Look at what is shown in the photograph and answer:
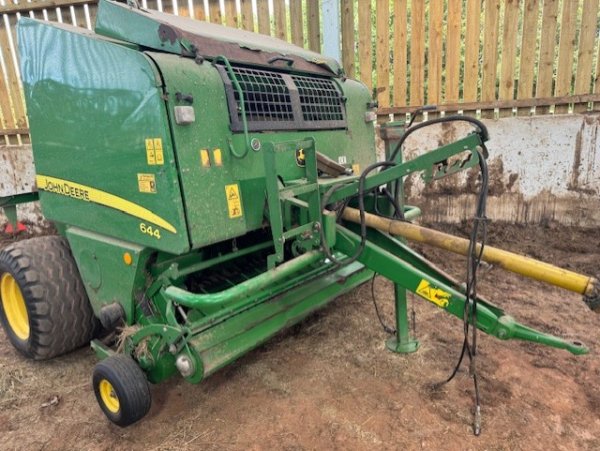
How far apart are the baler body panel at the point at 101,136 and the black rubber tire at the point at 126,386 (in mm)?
623

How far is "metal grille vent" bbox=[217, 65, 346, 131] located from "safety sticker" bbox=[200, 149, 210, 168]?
0.23 meters

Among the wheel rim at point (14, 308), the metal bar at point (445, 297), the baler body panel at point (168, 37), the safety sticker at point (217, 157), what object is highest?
the baler body panel at point (168, 37)

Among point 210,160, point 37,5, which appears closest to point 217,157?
point 210,160

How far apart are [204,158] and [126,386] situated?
47.0 inches

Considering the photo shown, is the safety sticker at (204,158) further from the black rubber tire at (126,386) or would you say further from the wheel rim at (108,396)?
the wheel rim at (108,396)

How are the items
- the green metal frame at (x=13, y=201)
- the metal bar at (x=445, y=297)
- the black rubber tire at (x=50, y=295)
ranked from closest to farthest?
1. the metal bar at (x=445, y=297)
2. the black rubber tire at (x=50, y=295)
3. the green metal frame at (x=13, y=201)

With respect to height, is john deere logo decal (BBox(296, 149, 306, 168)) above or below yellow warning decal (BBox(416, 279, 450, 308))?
above

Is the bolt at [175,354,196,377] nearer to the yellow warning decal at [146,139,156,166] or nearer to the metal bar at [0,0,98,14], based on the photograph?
the yellow warning decal at [146,139,156,166]

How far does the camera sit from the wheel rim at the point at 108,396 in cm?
237

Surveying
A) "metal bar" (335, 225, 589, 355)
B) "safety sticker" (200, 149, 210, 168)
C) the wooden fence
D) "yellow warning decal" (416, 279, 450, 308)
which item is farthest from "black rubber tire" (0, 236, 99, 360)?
the wooden fence

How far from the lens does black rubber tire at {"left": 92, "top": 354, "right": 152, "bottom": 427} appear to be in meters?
Answer: 2.23

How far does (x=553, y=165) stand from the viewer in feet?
15.3

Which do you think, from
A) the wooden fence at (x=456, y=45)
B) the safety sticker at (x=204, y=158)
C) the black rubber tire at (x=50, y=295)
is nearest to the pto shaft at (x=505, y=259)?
the safety sticker at (x=204, y=158)

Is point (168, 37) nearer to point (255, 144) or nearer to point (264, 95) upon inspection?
point (264, 95)
